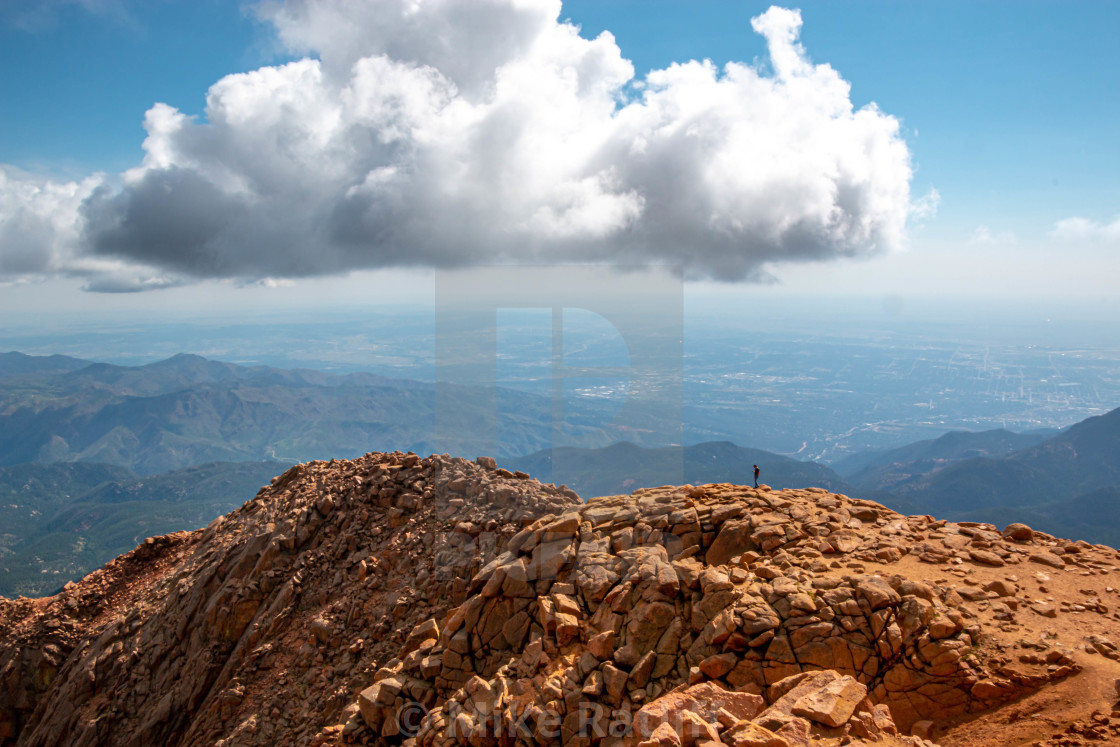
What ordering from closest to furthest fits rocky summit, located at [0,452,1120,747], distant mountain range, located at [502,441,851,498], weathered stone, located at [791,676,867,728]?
weathered stone, located at [791,676,867,728], rocky summit, located at [0,452,1120,747], distant mountain range, located at [502,441,851,498]

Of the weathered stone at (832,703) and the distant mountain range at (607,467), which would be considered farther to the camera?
the distant mountain range at (607,467)

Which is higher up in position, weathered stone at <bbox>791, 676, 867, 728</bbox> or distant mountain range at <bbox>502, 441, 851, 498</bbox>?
weathered stone at <bbox>791, 676, 867, 728</bbox>

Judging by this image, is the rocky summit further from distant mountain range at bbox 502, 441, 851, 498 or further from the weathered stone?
distant mountain range at bbox 502, 441, 851, 498

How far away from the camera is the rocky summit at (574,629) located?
9000 mm

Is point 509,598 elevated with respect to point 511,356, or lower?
lower

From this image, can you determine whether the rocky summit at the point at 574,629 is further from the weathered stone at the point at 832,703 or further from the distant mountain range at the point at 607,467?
the distant mountain range at the point at 607,467

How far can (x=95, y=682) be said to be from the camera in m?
18.2

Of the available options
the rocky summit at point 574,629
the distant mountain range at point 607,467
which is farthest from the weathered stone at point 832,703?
the distant mountain range at point 607,467

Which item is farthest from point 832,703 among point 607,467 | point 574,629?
point 607,467

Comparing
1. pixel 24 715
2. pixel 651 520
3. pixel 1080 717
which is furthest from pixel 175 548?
pixel 1080 717

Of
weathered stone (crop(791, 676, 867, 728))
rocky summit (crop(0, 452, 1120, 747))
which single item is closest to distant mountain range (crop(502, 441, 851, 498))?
rocky summit (crop(0, 452, 1120, 747))

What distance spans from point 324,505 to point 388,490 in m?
2.49

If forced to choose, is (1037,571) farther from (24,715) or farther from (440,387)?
(24,715)

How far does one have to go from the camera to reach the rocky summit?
9.00m
